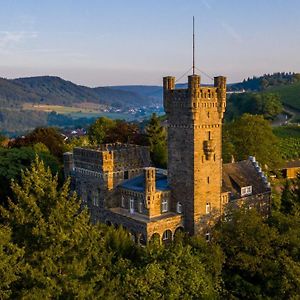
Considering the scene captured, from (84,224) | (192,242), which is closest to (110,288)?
(84,224)

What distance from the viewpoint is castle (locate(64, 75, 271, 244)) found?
39531 mm

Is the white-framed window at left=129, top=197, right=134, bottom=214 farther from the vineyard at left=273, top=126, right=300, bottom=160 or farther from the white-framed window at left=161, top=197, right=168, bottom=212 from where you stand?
the vineyard at left=273, top=126, right=300, bottom=160

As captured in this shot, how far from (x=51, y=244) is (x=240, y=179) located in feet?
84.4

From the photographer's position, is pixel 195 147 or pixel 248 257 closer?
pixel 248 257

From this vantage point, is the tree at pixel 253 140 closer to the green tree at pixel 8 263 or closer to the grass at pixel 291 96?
the green tree at pixel 8 263

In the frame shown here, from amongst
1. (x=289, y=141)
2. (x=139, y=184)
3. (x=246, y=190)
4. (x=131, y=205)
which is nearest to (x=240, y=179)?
(x=246, y=190)

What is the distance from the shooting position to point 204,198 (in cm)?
4062

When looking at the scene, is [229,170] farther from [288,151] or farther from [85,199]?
[288,151]

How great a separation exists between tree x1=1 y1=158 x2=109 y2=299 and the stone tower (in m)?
13.9

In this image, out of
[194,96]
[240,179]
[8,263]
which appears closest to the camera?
[8,263]

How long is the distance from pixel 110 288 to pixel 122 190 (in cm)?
1712

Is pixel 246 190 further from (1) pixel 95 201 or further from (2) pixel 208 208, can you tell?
(1) pixel 95 201

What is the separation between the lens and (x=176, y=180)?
4134 cm

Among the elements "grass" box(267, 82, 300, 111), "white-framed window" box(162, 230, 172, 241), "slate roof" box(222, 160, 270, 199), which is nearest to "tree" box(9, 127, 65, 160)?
"slate roof" box(222, 160, 270, 199)
